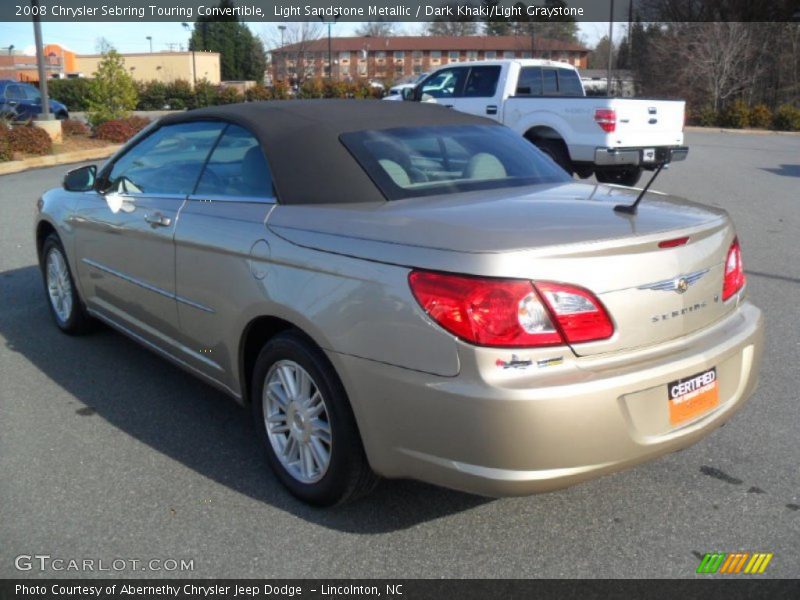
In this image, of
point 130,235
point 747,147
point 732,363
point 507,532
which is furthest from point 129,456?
point 747,147

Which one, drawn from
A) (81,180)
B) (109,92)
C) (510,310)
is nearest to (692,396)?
(510,310)

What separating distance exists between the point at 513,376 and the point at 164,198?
246 centimetres

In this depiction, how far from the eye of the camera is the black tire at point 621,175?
11938 mm

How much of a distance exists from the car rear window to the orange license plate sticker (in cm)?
134

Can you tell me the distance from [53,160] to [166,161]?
14672 mm

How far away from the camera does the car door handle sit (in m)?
4.21

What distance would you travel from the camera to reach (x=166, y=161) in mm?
4684

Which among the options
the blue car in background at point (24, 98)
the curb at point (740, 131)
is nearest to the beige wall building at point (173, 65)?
the blue car in background at point (24, 98)

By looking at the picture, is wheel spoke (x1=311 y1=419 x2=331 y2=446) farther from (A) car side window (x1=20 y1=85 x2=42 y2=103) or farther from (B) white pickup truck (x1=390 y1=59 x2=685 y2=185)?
(A) car side window (x1=20 y1=85 x2=42 y2=103)

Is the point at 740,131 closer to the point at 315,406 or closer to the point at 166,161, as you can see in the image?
the point at 166,161

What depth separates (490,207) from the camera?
3334 mm

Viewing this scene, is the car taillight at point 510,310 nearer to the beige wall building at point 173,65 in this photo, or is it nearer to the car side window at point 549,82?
the car side window at point 549,82

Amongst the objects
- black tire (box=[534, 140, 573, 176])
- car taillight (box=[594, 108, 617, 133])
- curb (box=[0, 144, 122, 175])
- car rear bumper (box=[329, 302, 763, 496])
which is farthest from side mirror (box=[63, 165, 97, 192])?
curb (box=[0, 144, 122, 175])
